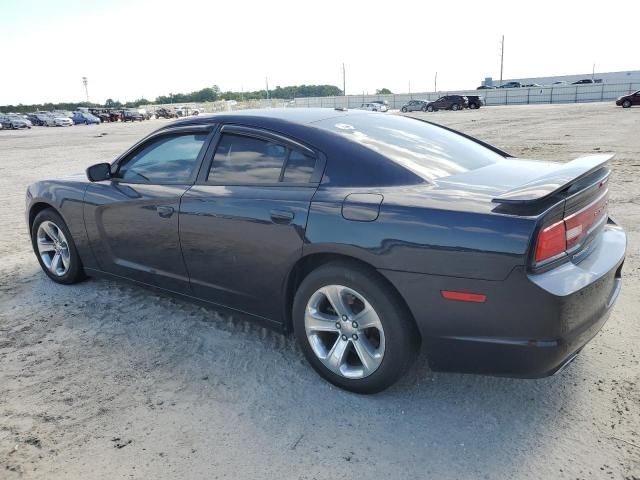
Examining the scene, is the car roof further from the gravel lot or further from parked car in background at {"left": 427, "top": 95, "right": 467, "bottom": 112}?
parked car in background at {"left": 427, "top": 95, "right": 467, "bottom": 112}

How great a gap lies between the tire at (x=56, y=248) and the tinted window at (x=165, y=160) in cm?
93

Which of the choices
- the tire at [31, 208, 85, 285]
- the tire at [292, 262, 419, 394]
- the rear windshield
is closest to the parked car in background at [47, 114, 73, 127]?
the tire at [31, 208, 85, 285]

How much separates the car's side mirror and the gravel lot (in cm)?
109

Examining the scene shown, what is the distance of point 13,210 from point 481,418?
8454 millimetres

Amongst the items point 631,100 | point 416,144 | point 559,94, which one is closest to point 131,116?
point 559,94

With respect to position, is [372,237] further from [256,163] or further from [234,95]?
[234,95]

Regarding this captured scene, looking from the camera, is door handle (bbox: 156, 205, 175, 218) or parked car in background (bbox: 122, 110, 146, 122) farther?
parked car in background (bbox: 122, 110, 146, 122)

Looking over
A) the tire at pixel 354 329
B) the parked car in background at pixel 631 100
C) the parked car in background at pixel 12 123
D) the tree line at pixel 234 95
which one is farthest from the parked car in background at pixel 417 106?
the tree line at pixel 234 95

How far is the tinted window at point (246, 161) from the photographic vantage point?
3201mm

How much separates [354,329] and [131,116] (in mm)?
61844

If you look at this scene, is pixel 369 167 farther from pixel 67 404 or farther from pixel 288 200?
pixel 67 404

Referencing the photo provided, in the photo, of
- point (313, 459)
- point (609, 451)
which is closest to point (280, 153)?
point (313, 459)

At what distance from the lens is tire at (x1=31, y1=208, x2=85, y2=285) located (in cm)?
459

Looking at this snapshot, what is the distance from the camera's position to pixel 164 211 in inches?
142
